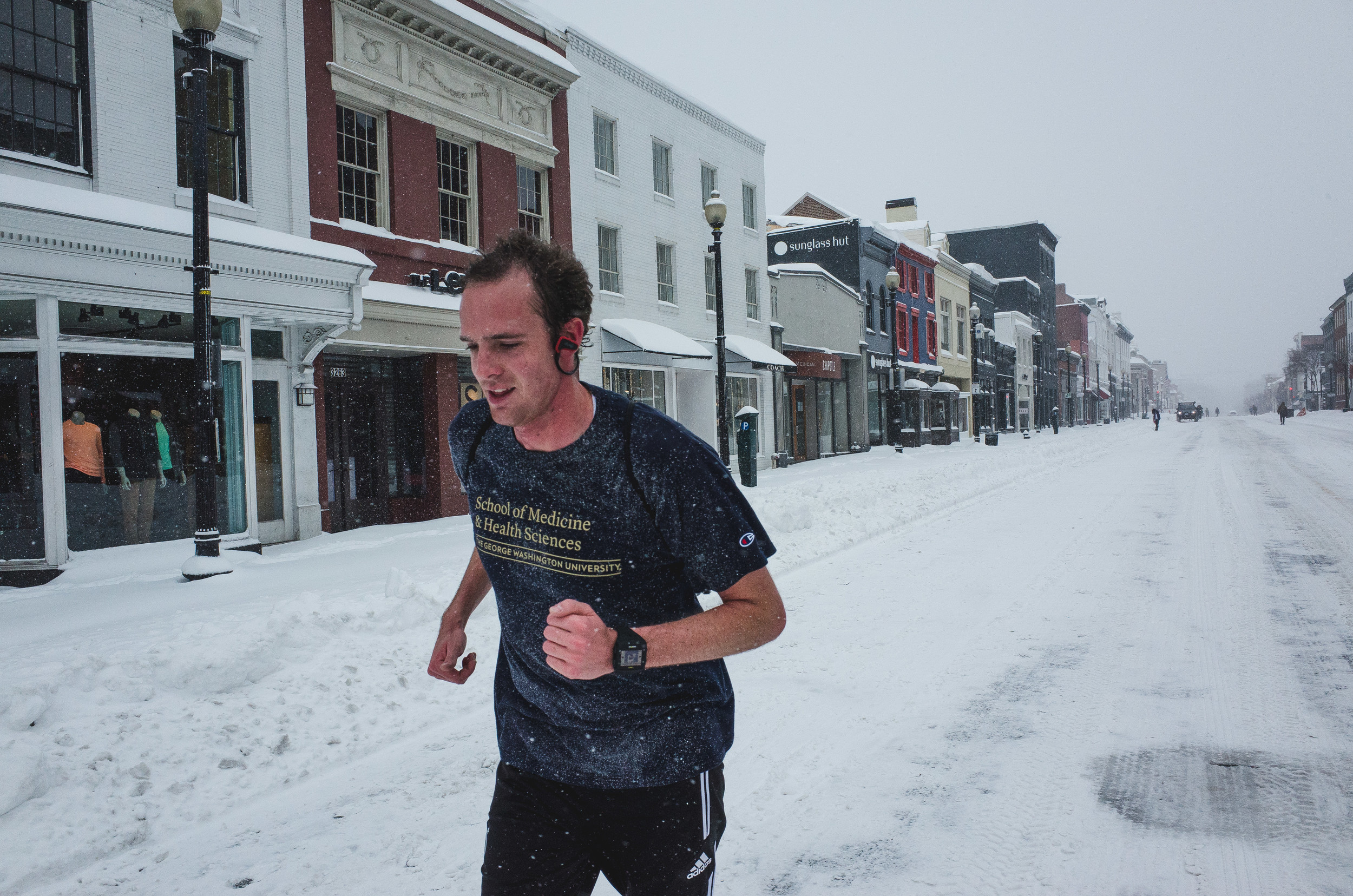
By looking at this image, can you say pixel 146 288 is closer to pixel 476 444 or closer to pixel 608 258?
pixel 476 444

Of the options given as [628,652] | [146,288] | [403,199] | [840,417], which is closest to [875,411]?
[840,417]

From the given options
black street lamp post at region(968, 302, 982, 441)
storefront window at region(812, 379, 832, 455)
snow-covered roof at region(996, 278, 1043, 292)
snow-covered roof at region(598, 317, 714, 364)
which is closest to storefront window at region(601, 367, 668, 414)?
snow-covered roof at region(598, 317, 714, 364)

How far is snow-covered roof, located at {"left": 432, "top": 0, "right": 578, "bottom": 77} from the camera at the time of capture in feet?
48.5

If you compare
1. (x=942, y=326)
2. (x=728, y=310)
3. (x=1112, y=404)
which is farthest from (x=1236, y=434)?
(x=1112, y=404)

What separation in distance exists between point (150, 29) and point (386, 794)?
1069 cm

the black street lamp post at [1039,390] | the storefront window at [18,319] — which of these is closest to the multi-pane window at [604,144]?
the storefront window at [18,319]

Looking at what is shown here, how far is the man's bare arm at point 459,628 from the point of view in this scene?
2322mm

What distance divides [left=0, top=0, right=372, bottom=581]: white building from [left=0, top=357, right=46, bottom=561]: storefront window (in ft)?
0.05

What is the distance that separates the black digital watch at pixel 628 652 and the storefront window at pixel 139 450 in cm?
823

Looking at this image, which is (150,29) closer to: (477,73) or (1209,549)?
(477,73)

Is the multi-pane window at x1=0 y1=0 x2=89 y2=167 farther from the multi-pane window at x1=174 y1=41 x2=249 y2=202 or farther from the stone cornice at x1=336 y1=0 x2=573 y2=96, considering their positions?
the stone cornice at x1=336 y1=0 x2=573 y2=96

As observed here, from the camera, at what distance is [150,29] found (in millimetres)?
10617

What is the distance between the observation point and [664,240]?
21719 millimetres

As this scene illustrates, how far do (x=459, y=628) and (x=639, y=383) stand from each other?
18.3 meters
